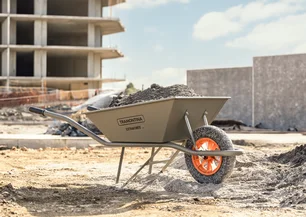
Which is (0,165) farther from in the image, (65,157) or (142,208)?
(142,208)

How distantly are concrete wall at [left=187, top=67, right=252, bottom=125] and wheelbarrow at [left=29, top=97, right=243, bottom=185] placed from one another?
17.0 meters

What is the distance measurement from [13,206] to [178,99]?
2.03 m

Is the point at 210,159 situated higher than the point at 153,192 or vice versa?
the point at 210,159

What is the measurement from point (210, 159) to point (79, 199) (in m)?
1.54

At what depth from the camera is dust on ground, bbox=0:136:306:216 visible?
480 cm

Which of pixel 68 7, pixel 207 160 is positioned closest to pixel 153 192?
pixel 207 160

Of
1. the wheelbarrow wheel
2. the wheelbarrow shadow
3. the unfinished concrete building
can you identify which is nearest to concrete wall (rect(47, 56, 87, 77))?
the unfinished concrete building

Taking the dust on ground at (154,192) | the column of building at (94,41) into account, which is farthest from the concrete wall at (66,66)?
the dust on ground at (154,192)

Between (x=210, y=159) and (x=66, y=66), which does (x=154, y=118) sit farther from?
(x=66, y=66)

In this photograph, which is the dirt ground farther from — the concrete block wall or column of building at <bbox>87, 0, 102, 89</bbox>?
column of building at <bbox>87, 0, 102, 89</bbox>

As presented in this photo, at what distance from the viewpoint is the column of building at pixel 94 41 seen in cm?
4144

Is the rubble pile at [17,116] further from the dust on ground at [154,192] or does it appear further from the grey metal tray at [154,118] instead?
the grey metal tray at [154,118]

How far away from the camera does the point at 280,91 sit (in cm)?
2164

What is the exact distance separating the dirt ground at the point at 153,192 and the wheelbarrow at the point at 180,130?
29 centimetres
